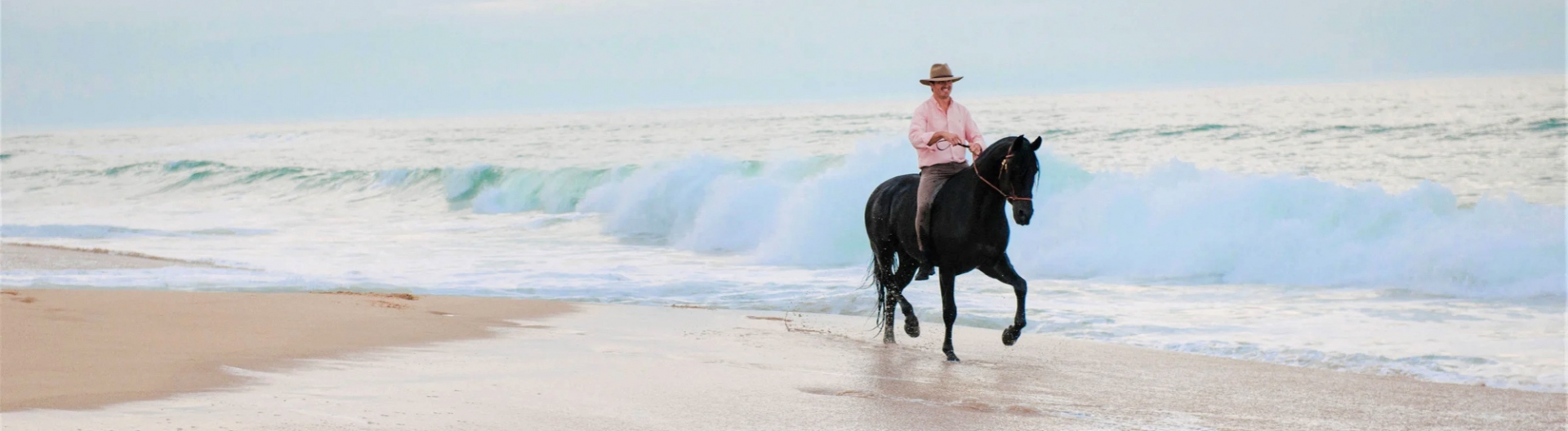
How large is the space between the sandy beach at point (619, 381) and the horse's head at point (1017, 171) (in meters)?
0.90

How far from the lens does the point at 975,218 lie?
7613 mm

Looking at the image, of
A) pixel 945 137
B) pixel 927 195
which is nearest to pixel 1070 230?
pixel 927 195

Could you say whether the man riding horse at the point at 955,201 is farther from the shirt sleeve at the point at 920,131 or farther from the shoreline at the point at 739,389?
the shoreline at the point at 739,389

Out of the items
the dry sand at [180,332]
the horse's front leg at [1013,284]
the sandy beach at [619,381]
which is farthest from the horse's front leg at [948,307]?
the dry sand at [180,332]

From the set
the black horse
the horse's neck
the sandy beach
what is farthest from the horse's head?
the sandy beach

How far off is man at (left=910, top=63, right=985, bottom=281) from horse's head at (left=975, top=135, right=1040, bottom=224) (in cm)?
46

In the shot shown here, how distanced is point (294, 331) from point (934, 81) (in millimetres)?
4174

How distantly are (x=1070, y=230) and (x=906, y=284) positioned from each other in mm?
7352

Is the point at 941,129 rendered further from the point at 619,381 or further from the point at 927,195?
the point at 619,381

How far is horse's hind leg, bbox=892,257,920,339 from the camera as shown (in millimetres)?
8344

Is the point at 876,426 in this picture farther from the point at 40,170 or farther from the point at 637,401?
the point at 40,170

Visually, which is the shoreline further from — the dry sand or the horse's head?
the horse's head

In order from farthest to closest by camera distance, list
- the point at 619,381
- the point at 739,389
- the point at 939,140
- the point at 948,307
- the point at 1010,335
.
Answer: the point at 948,307, the point at 939,140, the point at 1010,335, the point at 619,381, the point at 739,389

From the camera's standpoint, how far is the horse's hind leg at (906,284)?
27.4 ft
